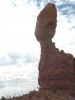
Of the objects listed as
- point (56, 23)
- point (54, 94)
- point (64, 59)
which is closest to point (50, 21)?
point (56, 23)

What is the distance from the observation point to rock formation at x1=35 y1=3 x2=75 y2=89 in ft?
213

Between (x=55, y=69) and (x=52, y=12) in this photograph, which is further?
(x=52, y=12)

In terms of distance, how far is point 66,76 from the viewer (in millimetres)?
65125

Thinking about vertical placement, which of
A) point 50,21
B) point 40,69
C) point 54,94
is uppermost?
point 50,21

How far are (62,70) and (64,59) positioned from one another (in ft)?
5.36

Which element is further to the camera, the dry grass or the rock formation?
the rock formation

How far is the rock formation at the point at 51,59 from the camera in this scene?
65062mm

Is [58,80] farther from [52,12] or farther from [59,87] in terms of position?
[52,12]

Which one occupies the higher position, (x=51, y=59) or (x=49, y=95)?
(x=51, y=59)

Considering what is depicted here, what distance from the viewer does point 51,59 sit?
219 feet

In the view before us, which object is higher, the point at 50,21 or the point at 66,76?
the point at 50,21

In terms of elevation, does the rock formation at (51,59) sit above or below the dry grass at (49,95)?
above

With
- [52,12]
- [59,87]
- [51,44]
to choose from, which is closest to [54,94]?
[59,87]

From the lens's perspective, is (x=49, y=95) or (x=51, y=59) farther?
(x=51, y=59)
